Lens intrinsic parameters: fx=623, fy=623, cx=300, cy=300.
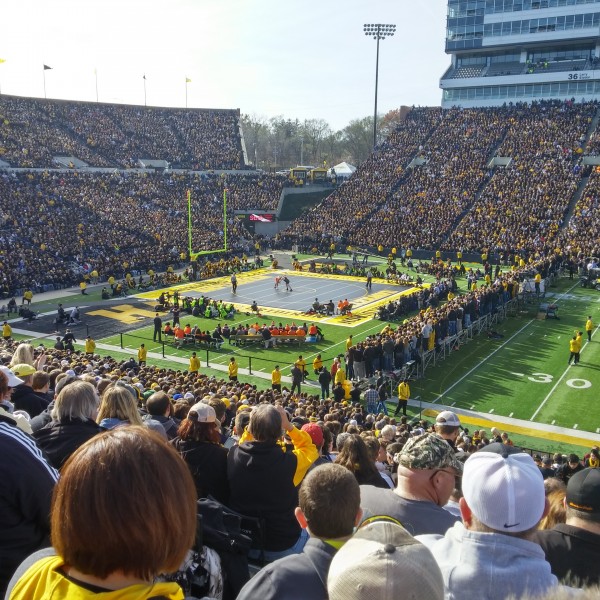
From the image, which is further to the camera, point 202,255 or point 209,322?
point 202,255

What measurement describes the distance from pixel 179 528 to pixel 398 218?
53.9 metres

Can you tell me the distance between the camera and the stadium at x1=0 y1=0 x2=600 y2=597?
2002 cm

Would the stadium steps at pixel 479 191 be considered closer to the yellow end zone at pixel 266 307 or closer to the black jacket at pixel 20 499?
the yellow end zone at pixel 266 307

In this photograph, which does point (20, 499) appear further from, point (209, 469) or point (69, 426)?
point (209, 469)

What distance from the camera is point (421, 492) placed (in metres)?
3.88

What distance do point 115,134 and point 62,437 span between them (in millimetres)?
64554

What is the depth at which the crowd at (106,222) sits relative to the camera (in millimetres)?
39375

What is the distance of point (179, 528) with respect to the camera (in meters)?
2.05

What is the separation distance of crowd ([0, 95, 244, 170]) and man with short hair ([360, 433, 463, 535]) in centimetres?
5395

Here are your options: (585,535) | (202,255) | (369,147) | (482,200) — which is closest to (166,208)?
(202,255)

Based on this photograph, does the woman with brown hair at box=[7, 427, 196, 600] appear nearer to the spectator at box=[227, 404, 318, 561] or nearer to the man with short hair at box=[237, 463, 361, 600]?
the man with short hair at box=[237, 463, 361, 600]

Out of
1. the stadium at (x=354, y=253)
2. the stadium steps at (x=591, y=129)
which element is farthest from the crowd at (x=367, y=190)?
the stadium steps at (x=591, y=129)

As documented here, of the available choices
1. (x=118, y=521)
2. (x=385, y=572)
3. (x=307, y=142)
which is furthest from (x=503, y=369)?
(x=307, y=142)

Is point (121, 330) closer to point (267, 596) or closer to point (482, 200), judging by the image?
point (267, 596)
